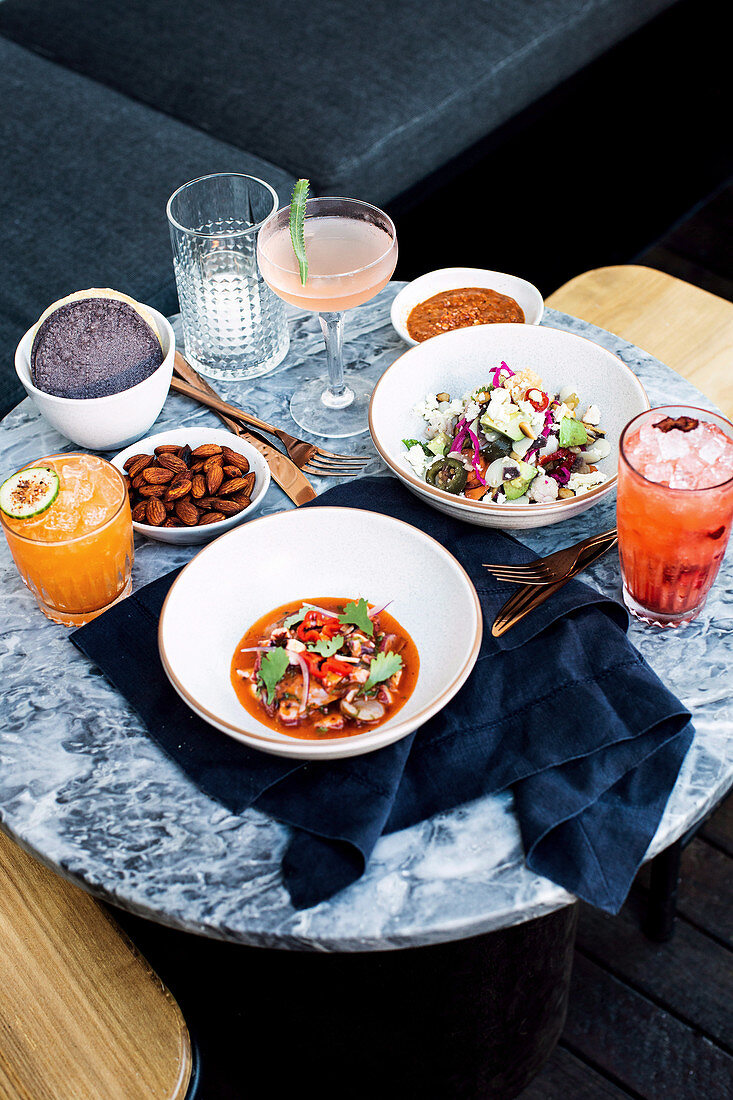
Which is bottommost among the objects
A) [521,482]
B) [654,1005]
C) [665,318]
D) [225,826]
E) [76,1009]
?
[654,1005]

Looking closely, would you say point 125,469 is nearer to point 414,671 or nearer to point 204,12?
point 414,671

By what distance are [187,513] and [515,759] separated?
0.56 meters

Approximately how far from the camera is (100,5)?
9.33 ft

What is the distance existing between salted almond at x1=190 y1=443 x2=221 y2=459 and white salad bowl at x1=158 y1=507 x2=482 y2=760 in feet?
0.72

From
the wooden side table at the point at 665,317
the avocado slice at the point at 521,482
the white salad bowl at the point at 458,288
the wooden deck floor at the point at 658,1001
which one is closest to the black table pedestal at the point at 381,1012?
the wooden deck floor at the point at 658,1001

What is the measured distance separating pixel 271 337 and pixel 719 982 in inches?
54.8

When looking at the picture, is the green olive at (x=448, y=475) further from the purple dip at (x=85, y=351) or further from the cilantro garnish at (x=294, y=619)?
the purple dip at (x=85, y=351)

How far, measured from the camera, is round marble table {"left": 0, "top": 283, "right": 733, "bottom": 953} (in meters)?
0.95

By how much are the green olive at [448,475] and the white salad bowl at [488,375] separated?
0.10ft

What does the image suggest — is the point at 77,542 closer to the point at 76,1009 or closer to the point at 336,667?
the point at 336,667

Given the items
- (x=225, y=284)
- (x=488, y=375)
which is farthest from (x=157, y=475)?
(x=488, y=375)

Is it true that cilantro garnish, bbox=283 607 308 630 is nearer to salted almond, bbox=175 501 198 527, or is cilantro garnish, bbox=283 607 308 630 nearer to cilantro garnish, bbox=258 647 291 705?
Answer: cilantro garnish, bbox=258 647 291 705

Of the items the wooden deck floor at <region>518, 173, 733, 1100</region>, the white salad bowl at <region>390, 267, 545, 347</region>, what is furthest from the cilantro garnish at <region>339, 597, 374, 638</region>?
the wooden deck floor at <region>518, 173, 733, 1100</region>

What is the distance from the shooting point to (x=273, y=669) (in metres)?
1.08
